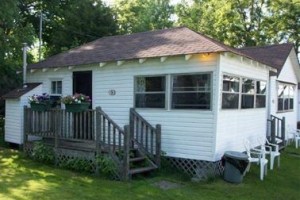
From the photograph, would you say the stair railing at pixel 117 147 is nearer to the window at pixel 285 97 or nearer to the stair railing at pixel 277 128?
the stair railing at pixel 277 128

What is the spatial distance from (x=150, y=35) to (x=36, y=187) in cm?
678

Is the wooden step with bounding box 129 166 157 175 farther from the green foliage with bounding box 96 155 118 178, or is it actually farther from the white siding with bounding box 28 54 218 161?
the white siding with bounding box 28 54 218 161

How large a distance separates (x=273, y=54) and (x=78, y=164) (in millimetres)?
11212

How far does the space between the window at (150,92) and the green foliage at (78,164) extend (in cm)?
210

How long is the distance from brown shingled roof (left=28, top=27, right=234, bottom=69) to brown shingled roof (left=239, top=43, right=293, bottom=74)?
5.69 metres

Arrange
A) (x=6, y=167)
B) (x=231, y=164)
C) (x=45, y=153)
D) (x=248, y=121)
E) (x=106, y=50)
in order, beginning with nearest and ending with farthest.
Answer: (x=231, y=164) → (x=6, y=167) → (x=45, y=153) → (x=248, y=121) → (x=106, y=50)

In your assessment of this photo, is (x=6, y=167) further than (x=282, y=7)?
No

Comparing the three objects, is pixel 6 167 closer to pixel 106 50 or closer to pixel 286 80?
pixel 106 50

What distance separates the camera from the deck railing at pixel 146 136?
362 inches

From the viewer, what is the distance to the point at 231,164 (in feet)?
28.4

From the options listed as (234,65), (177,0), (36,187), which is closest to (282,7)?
(177,0)

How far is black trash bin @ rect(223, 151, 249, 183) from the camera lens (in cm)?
855

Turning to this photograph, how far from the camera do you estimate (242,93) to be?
1041 centimetres

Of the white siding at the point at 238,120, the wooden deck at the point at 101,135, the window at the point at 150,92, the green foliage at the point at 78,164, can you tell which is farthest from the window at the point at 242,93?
the green foliage at the point at 78,164
